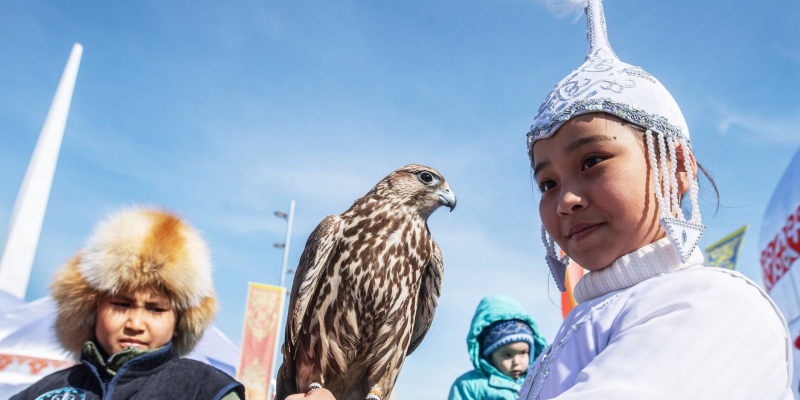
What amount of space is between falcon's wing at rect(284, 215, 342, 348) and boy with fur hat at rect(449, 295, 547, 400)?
10.6 ft

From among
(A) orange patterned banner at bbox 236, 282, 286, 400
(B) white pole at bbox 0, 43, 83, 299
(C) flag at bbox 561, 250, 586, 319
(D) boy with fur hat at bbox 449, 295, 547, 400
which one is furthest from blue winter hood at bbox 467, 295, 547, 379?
(B) white pole at bbox 0, 43, 83, 299

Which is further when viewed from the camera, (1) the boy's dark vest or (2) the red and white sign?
(2) the red and white sign

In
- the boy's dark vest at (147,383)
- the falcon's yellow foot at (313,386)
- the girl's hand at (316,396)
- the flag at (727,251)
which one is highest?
the flag at (727,251)

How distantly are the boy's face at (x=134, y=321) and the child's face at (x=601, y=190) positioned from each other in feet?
8.79

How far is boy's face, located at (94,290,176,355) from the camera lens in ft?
9.96

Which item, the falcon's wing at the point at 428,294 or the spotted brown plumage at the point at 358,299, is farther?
the falcon's wing at the point at 428,294

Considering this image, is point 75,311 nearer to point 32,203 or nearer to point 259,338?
point 259,338

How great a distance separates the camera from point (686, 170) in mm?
1528

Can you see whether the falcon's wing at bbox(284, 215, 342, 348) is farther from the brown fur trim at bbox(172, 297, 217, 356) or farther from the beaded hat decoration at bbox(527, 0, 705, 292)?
the brown fur trim at bbox(172, 297, 217, 356)

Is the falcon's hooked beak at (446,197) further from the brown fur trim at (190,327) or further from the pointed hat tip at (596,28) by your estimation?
the brown fur trim at (190,327)

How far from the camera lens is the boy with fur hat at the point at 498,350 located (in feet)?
16.3

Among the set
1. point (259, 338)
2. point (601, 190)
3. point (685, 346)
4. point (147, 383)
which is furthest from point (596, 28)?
point (259, 338)

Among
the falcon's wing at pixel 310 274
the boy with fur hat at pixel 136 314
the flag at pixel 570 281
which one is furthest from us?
the flag at pixel 570 281

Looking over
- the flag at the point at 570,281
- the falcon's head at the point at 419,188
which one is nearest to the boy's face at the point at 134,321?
the falcon's head at the point at 419,188
